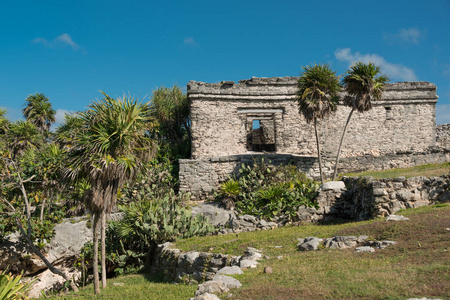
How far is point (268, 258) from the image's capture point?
7.61 metres

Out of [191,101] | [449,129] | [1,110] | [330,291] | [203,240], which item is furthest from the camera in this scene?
[449,129]

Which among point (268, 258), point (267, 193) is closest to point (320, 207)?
point (267, 193)

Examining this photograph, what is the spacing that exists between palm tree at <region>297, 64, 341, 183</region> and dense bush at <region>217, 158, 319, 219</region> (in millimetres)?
1689

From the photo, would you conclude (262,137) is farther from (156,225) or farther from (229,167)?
(156,225)

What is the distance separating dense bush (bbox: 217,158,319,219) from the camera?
484 inches

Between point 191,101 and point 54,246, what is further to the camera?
point 191,101

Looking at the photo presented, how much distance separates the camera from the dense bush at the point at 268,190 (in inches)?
484

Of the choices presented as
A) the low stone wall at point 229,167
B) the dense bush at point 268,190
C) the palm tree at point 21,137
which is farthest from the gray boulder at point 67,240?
the palm tree at point 21,137

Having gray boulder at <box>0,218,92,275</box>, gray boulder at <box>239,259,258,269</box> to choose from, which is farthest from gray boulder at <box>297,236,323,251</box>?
gray boulder at <box>0,218,92,275</box>

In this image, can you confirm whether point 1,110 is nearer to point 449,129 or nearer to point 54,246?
point 54,246

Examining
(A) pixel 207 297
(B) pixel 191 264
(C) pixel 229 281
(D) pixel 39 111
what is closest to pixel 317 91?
→ (B) pixel 191 264

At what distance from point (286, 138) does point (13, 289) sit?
43.0 feet

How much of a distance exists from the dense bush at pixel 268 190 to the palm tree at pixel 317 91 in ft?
5.54

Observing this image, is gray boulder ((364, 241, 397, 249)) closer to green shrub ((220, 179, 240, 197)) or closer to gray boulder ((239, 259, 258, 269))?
gray boulder ((239, 259, 258, 269))
